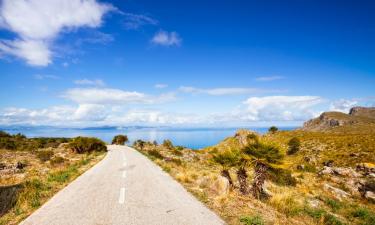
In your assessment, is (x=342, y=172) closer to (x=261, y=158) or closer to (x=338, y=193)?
(x=338, y=193)

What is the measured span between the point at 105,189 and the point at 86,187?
1.20 metres

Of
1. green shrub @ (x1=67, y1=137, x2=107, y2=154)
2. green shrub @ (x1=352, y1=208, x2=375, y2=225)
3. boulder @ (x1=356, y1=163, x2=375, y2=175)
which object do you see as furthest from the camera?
green shrub @ (x1=67, y1=137, x2=107, y2=154)

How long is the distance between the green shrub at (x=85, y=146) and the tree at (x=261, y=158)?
3623cm

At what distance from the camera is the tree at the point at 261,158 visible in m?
10.4

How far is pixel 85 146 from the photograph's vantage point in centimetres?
4081

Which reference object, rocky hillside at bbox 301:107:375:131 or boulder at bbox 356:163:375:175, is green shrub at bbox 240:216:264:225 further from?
rocky hillside at bbox 301:107:375:131

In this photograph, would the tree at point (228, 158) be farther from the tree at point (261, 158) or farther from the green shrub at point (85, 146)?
the green shrub at point (85, 146)

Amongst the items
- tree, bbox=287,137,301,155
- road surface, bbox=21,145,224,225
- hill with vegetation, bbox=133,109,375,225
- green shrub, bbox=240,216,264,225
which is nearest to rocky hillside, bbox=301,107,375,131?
tree, bbox=287,137,301,155

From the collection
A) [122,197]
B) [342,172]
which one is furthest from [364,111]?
[122,197]

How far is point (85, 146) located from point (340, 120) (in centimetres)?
12775

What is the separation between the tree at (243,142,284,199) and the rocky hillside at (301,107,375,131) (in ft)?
374

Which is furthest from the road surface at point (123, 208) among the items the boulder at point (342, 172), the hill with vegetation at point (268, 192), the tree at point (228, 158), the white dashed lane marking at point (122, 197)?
the boulder at point (342, 172)

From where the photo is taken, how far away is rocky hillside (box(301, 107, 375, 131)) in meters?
116

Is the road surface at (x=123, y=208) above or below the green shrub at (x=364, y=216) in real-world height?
above
